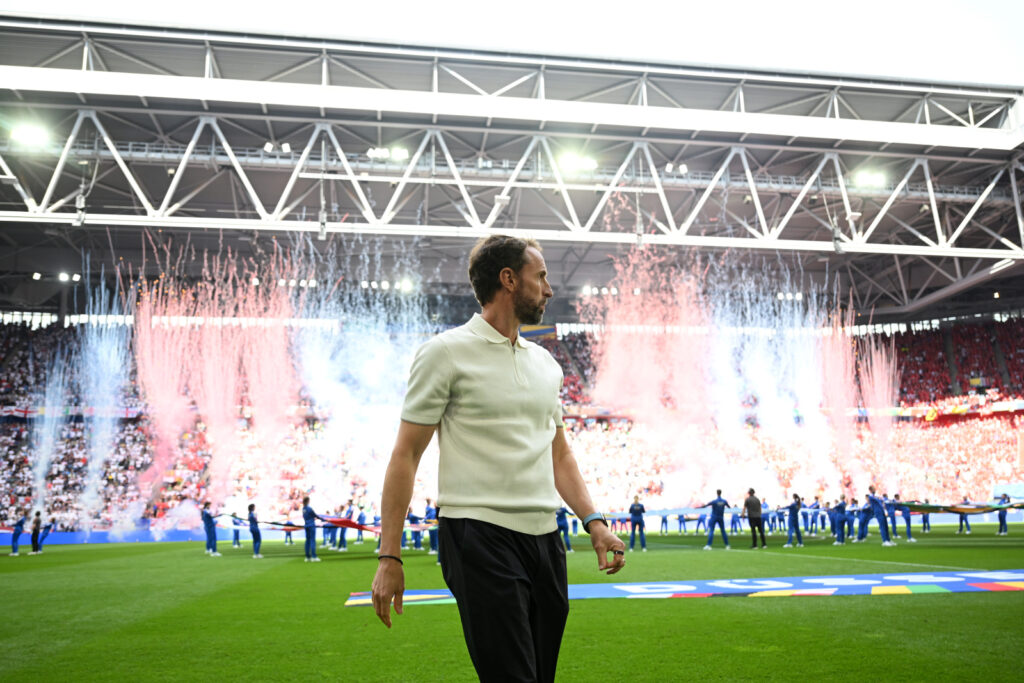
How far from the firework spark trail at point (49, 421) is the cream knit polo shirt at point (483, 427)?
31.1m

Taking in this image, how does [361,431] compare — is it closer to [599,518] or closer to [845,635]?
[845,635]

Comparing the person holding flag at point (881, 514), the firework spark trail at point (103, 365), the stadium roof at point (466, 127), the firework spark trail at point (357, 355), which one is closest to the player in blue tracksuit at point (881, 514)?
the person holding flag at point (881, 514)

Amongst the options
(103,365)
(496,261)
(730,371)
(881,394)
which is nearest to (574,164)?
(496,261)

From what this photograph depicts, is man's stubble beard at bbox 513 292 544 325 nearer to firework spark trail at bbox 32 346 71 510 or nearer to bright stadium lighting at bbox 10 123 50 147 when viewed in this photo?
bright stadium lighting at bbox 10 123 50 147

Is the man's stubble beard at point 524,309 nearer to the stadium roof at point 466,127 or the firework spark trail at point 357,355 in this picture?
the stadium roof at point 466,127

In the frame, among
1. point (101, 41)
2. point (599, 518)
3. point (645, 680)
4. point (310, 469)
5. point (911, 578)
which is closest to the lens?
point (599, 518)

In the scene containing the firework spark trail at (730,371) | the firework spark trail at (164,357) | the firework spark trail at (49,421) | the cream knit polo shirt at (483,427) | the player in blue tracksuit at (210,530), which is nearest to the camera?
the cream knit polo shirt at (483,427)

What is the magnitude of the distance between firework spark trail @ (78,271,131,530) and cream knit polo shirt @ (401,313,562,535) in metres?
32.9

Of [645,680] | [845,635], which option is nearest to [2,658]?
[645,680]

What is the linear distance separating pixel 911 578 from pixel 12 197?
25.5 m

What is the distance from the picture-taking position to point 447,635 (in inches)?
232

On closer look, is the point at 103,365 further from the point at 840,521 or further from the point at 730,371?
the point at 840,521

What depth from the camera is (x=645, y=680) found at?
420 cm

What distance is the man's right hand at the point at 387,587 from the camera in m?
2.03
